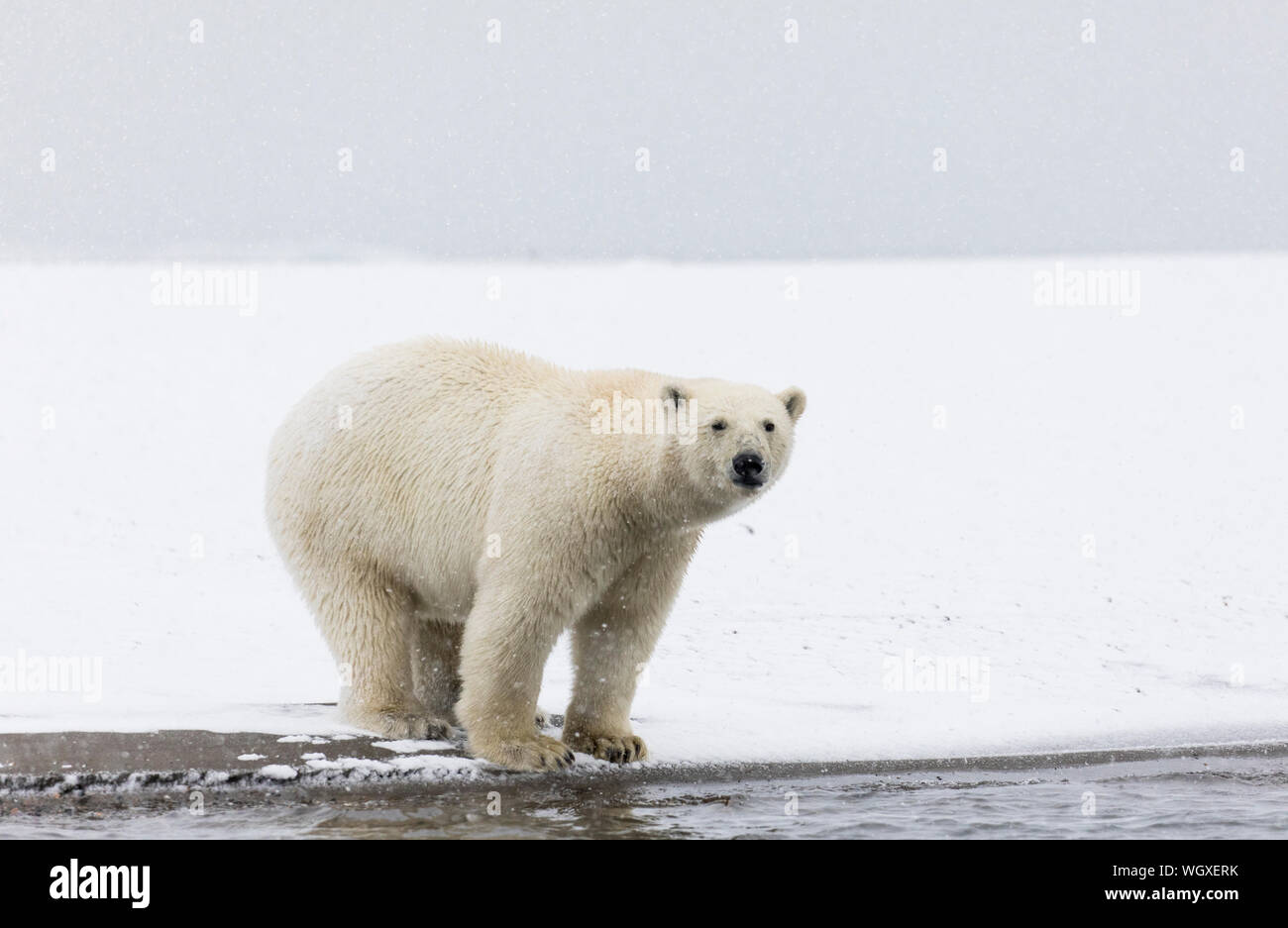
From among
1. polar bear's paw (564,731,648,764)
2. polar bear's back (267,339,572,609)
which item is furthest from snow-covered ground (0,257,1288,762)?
polar bear's back (267,339,572,609)

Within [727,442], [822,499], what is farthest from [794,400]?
[822,499]

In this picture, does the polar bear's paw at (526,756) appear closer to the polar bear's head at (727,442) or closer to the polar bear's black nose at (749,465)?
the polar bear's head at (727,442)

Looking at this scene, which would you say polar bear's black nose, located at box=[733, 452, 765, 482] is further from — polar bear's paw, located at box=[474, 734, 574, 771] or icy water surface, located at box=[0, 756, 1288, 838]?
polar bear's paw, located at box=[474, 734, 574, 771]

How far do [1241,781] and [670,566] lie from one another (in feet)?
10.8

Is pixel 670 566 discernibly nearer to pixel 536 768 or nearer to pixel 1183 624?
pixel 536 768

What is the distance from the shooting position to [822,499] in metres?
17.5

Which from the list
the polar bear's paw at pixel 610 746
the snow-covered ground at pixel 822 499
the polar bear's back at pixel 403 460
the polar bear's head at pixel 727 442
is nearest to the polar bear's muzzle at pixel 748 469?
the polar bear's head at pixel 727 442

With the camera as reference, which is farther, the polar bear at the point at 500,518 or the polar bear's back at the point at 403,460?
the polar bear's back at the point at 403,460

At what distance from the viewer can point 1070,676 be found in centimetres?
1148

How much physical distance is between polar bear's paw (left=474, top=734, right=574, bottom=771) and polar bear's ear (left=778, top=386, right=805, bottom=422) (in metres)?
2.13

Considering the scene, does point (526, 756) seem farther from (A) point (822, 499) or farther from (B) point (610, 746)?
(A) point (822, 499)

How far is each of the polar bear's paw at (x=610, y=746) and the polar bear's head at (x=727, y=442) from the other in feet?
4.68

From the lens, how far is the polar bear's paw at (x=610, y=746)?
7789mm
